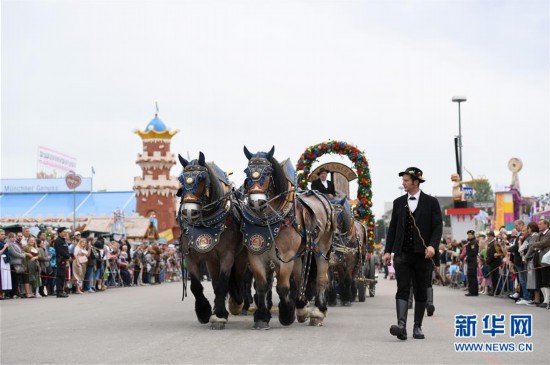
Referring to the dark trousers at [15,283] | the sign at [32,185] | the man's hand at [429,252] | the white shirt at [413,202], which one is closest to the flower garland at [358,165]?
the dark trousers at [15,283]

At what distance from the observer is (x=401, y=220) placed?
11.3 meters

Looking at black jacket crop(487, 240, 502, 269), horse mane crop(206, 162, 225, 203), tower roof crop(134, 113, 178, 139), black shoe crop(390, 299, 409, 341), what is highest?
tower roof crop(134, 113, 178, 139)

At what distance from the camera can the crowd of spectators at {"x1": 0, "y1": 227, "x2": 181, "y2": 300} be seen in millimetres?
22938

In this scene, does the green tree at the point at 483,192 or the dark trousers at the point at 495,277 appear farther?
the green tree at the point at 483,192

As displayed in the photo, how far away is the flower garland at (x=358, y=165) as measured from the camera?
70.6 ft

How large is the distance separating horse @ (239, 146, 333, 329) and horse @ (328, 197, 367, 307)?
3.67m

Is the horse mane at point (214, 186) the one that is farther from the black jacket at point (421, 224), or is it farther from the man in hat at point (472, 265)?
the man in hat at point (472, 265)

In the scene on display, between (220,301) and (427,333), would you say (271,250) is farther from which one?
(427,333)

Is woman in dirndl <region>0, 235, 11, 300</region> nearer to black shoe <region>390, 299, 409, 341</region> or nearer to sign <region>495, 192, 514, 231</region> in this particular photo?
black shoe <region>390, 299, 409, 341</region>

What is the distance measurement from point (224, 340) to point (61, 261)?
46.6 feet

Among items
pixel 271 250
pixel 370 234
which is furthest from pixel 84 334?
pixel 370 234

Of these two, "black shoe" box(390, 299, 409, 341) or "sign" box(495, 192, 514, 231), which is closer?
"black shoe" box(390, 299, 409, 341)

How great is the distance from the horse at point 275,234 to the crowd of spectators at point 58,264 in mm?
10977

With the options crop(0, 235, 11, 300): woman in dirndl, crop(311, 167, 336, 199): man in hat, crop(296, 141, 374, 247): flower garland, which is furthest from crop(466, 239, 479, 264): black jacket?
crop(0, 235, 11, 300): woman in dirndl
